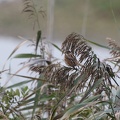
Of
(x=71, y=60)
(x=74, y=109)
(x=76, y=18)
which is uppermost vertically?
(x=76, y=18)

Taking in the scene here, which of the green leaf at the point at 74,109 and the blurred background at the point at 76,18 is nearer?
the green leaf at the point at 74,109

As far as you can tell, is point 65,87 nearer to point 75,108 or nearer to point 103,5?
point 75,108

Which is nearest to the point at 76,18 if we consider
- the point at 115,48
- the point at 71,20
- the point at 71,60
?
the point at 71,20

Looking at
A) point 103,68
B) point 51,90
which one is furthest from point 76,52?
point 51,90

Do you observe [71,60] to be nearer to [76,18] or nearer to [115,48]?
[115,48]

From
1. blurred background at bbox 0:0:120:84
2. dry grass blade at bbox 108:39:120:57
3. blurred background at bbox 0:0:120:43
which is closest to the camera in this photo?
dry grass blade at bbox 108:39:120:57

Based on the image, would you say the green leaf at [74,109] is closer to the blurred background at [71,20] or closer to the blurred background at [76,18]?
the blurred background at [71,20]

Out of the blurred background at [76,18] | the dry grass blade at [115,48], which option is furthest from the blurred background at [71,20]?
the dry grass blade at [115,48]

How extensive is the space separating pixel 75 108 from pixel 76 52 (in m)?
0.15

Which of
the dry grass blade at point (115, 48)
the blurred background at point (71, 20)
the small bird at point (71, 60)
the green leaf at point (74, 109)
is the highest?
the blurred background at point (71, 20)

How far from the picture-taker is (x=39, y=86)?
1.24 m

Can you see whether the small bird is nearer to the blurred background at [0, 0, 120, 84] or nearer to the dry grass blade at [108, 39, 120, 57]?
the dry grass blade at [108, 39, 120, 57]

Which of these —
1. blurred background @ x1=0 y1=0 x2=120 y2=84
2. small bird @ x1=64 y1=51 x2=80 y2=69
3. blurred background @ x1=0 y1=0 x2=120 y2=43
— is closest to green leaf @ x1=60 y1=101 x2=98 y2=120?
small bird @ x1=64 y1=51 x2=80 y2=69

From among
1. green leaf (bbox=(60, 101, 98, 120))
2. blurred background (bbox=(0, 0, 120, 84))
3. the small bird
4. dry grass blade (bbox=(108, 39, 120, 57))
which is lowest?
green leaf (bbox=(60, 101, 98, 120))
